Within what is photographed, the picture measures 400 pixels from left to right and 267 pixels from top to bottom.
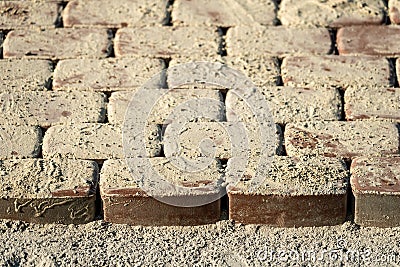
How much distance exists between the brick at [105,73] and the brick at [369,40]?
0.70 meters

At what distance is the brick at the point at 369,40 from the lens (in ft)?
10.4

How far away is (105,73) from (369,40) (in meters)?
1.00

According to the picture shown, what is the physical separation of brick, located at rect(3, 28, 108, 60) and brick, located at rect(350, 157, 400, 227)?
112cm

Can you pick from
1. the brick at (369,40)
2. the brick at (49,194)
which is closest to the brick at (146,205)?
the brick at (49,194)

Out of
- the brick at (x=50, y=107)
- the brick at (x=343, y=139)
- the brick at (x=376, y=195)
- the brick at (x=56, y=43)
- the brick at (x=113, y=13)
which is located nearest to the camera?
the brick at (x=376, y=195)

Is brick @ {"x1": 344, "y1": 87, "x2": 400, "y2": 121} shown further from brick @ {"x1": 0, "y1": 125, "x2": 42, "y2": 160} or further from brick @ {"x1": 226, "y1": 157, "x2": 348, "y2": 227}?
brick @ {"x1": 0, "y1": 125, "x2": 42, "y2": 160}

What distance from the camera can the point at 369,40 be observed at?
324cm

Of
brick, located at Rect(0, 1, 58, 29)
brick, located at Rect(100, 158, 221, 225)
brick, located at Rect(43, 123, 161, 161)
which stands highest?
brick, located at Rect(0, 1, 58, 29)

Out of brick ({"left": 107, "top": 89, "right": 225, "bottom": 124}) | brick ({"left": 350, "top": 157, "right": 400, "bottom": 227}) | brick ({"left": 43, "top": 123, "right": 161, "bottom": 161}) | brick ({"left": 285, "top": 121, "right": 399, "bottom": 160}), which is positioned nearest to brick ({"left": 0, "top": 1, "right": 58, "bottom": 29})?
brick ({"left": 107, "top": 89, "right": 225, "bottom": 124})

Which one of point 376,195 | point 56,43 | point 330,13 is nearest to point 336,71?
point 330,13

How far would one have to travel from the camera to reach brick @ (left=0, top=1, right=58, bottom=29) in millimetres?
3367

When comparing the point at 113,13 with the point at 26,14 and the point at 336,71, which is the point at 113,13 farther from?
the point at 336,71

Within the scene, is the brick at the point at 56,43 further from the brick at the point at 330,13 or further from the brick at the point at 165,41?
the brick at the point at 330,13

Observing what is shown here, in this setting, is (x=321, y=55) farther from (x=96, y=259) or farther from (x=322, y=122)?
(x=96, y=259)
